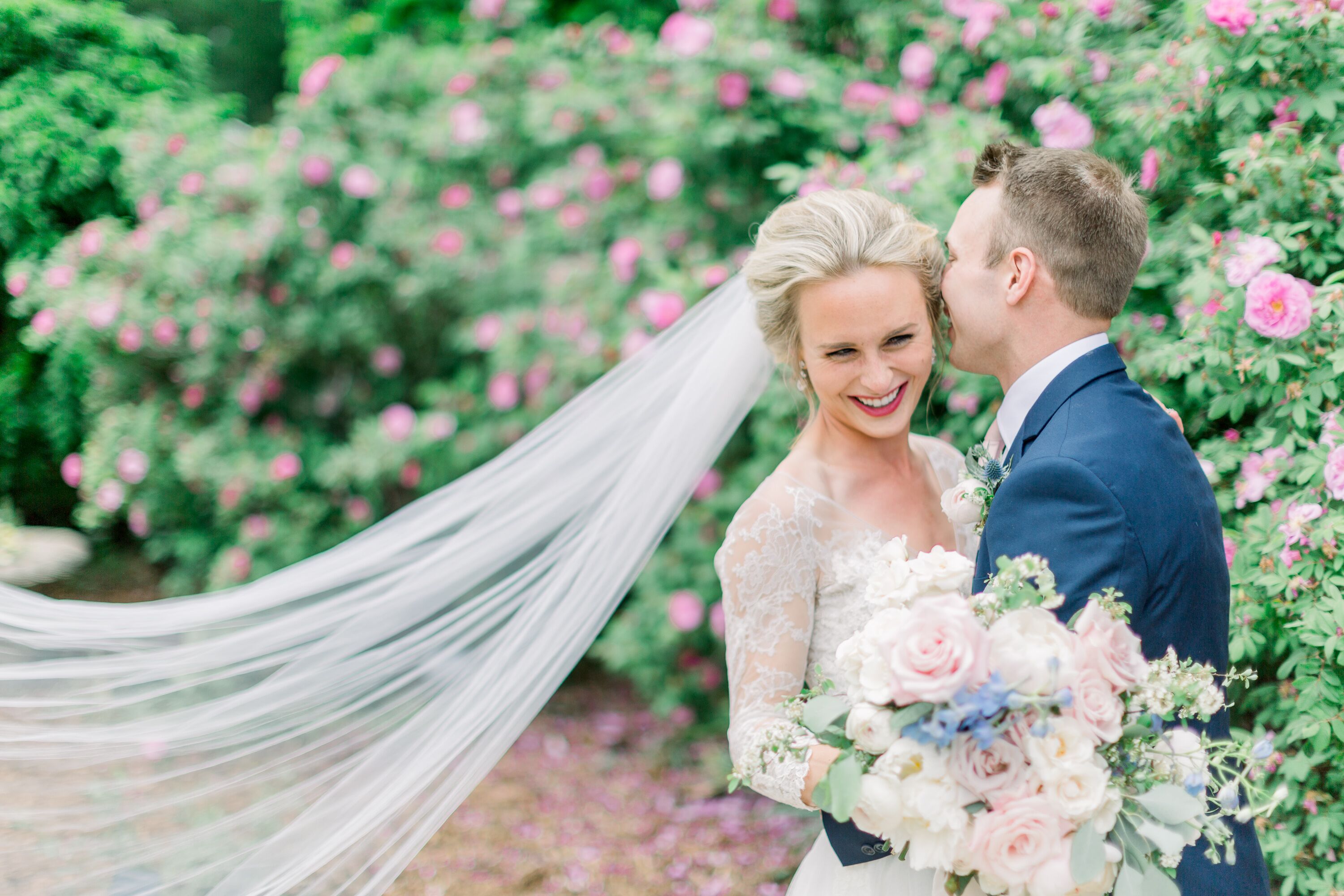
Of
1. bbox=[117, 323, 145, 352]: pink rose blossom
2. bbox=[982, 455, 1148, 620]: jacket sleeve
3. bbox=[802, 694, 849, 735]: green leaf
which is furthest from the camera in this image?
bbox=[117, 323, 145, 352]: pink rose blossom

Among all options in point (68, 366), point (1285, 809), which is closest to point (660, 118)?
point (68, 366)

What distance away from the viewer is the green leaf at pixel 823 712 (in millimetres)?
1405

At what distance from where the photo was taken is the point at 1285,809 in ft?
7.65

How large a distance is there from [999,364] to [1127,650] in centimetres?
80

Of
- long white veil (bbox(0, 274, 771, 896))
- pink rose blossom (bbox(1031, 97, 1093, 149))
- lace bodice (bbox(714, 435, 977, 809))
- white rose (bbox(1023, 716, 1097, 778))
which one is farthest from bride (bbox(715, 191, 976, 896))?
pink rose blossom (bbox(1031, 97, 1093, 149))

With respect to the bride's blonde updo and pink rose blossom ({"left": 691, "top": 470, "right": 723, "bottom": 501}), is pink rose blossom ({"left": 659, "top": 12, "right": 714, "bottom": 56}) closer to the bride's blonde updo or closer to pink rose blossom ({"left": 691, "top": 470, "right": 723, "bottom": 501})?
pink rose blossom ({"left": 691, "top": 470, "right": 723, "bottom": 501})

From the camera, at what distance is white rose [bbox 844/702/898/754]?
52.1 inches

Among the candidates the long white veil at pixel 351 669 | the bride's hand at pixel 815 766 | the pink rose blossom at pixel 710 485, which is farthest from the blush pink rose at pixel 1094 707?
the pink rose blossom at pixel 710 485

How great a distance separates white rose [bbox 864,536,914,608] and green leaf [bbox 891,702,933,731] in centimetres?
17

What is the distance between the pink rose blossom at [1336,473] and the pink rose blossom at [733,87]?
8.65 ft

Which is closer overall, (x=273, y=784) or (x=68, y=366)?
(x=273, y=784)

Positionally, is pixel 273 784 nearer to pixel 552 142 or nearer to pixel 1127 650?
pixel 1127 650

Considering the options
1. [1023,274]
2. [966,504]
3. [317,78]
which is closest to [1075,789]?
[966,504]

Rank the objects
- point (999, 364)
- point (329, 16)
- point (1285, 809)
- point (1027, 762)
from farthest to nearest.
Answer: point (329, 16), point (1285, 809), point (999, 364), point (1027, 762)
